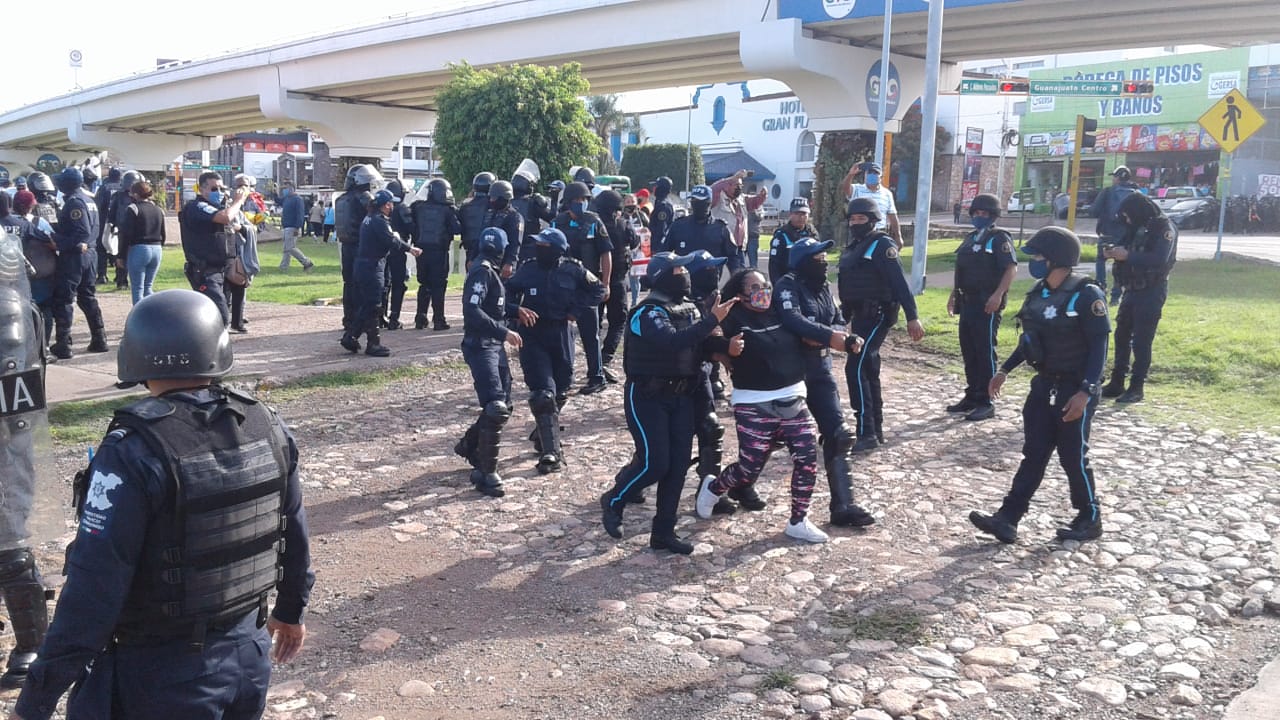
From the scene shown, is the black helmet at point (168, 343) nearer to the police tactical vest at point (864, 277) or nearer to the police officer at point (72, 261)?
the police tactical vest at point (864, 277)

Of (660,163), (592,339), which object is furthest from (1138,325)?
(660,163)

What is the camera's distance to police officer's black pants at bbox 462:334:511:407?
702cm

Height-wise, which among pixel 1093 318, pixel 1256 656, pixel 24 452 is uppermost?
pixel 1093 318

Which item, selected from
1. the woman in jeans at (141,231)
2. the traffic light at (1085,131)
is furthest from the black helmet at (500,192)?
the traffic light at (1085,131)

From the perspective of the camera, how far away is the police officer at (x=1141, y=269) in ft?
30.1

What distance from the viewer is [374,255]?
1107 cm

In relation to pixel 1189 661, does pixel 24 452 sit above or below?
above

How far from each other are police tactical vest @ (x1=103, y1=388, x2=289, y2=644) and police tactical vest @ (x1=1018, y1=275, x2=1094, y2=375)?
4526 millimetres

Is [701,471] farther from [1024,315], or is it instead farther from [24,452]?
→ [24,452]

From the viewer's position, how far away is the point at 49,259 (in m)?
9.67

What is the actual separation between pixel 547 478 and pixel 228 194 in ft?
21.5

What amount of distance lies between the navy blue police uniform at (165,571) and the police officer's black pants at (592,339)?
6.70 meters

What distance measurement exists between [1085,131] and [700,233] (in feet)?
44.7

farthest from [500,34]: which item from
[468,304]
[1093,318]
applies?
[1093,318]
